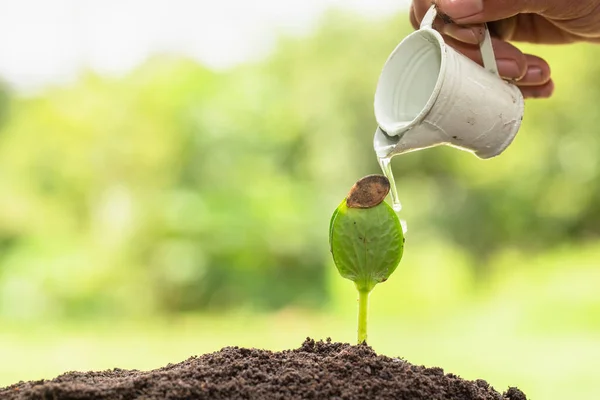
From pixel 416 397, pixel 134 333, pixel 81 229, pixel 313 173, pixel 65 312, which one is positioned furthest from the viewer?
pixel 313 173

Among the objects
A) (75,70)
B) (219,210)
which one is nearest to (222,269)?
(219,210)

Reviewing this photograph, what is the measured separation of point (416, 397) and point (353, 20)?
4.24 m

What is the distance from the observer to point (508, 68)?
1.17 meters

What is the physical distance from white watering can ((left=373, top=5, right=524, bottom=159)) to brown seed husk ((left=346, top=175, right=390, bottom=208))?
10 centimetres

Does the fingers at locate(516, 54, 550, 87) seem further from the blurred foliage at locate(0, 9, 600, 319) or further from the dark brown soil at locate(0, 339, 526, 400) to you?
the blurred foliage at locate(0, 9, 600, 319)

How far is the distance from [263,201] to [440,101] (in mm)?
3485

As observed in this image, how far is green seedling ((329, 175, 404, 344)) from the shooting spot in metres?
0.87

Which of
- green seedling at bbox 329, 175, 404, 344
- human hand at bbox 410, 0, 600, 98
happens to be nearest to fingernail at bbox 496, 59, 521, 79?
human hand at bbox 410, 0, 600, 98

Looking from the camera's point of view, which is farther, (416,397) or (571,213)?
(571,213)

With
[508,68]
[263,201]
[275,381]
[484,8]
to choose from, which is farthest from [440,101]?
[263,201]

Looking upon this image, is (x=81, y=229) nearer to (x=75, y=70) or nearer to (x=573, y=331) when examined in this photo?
(x=75, y=70)

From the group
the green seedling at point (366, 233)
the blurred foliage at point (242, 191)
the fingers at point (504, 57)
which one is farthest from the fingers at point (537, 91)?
the blurred foliage at point (242, 191)

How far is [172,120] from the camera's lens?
4.55 meters

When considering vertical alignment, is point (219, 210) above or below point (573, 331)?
above
